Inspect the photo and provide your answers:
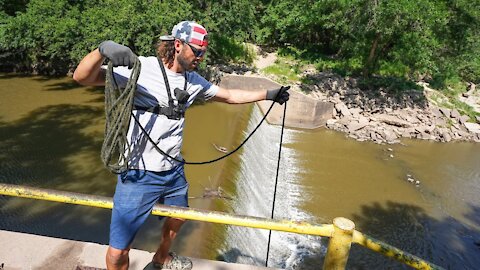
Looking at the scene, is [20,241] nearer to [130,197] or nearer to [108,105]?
[130,197]

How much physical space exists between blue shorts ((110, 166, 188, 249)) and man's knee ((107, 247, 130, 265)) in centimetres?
4

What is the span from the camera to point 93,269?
2.92m

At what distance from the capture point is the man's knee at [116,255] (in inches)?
99.3

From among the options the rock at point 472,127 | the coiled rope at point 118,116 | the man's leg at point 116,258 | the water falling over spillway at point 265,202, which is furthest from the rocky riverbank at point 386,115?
the coiled rope at point 118,116

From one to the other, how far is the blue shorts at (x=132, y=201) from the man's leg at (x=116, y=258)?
43mm

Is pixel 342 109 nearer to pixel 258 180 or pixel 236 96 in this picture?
pixel 258 180

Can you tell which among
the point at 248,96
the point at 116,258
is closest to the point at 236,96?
the point at 248,96

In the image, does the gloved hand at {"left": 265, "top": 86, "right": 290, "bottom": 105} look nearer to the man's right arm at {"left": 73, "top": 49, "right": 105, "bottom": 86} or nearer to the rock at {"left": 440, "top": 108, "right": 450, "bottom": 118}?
the man's right arm at {"left": 73, "top": 49, "right": 105, "bottom": 86}

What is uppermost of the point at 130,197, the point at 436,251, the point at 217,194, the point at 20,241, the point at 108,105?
the point at 108,105

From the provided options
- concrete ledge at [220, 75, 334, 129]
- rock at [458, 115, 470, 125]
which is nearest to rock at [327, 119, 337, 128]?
concrete ledge at [220, 75, 334, 129]

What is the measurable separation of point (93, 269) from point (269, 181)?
24.5 feet

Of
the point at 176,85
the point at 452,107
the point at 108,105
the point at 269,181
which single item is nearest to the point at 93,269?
the point at 108,105

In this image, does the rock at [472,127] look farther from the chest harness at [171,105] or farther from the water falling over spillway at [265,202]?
the chest harness at [171,105]

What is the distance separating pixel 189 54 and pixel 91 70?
24.9 inches
